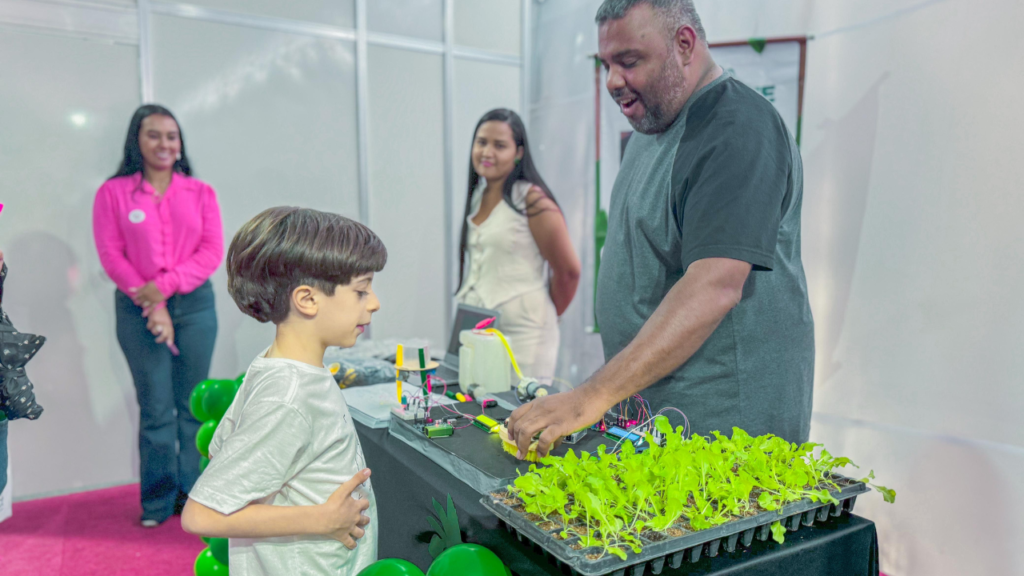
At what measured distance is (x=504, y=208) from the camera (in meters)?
2.64

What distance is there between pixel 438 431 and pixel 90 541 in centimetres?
225

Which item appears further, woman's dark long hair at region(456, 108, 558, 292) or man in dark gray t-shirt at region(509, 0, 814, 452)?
woman's dark long hair at region(456, 108, 558, 292)

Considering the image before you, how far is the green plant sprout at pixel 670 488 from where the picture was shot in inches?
32.3

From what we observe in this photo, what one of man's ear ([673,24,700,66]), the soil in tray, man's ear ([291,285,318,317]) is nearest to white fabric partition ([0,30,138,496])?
man's ear ([291,285,318,317])

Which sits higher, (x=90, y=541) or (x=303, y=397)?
(x=303, y=397)

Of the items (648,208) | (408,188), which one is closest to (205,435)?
(648,208)

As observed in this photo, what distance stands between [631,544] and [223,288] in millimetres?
3118

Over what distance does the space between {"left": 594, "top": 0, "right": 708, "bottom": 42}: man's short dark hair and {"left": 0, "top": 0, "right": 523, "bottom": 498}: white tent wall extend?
259 centimetres

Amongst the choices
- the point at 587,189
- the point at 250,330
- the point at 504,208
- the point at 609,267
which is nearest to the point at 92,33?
the point at 250,330

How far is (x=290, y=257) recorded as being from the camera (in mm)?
986

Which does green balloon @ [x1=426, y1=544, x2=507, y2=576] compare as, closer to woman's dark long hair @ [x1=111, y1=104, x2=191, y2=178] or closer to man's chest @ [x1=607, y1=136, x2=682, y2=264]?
man's chest @ [x1=607, y1=136, x2=682, y2=264]

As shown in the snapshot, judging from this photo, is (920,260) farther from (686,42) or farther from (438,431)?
(438,431)

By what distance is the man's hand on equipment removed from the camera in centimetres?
104

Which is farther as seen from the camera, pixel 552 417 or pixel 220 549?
pixel 220 549
